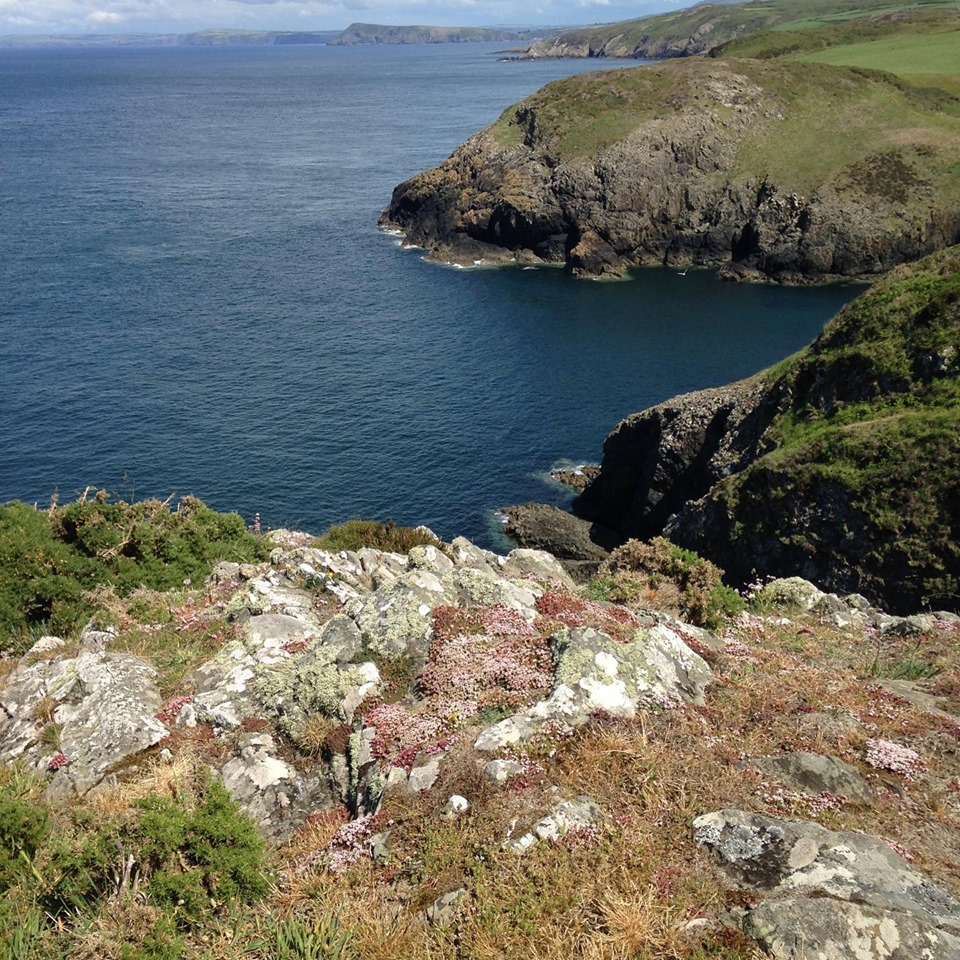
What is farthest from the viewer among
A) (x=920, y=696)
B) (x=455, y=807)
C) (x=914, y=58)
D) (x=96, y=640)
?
(x=914, y=58)

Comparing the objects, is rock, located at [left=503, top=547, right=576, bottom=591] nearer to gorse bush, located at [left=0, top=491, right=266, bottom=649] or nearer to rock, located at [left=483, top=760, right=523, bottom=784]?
gorse bush, located at [left=0, top=491, right=266, bottom=649]

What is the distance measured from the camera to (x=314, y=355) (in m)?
87.2

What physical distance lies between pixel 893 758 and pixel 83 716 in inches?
582

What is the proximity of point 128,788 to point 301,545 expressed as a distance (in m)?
17.0

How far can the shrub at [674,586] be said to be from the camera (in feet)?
71.3

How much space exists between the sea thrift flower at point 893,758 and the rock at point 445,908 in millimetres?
7288

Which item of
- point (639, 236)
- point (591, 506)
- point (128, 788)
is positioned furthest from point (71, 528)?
point (639, 236)

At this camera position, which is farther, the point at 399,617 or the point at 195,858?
the point at 399,617

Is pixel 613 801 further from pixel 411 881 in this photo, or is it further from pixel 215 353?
pixel 215 353

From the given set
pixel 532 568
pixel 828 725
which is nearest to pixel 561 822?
pixel 828 725

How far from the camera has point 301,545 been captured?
2983 centimetres

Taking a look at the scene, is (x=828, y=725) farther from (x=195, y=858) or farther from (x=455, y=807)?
(x=195, y=858)

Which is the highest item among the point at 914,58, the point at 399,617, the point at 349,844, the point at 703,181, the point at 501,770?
the point at 914,58

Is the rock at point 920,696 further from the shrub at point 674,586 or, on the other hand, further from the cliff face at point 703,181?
the cliff face at point 703,181
